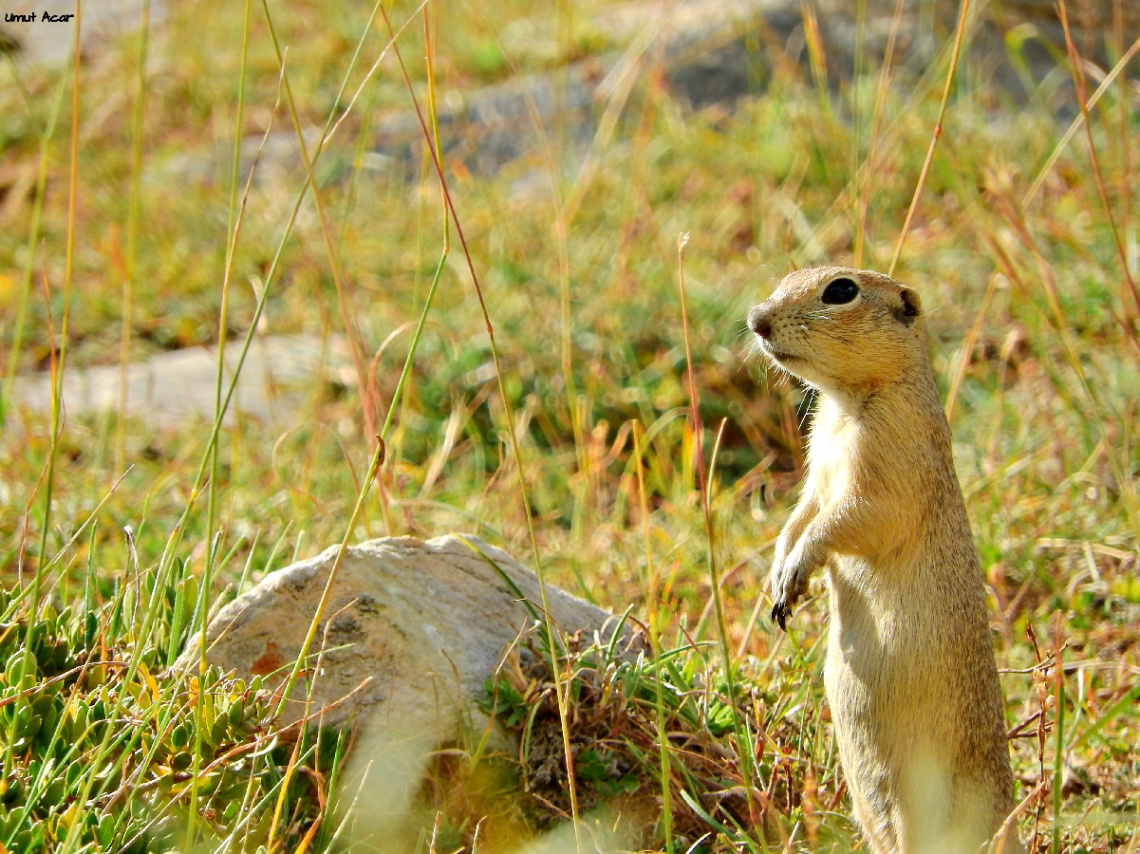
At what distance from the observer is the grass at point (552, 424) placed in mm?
1929

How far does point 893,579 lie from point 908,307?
1.77ft

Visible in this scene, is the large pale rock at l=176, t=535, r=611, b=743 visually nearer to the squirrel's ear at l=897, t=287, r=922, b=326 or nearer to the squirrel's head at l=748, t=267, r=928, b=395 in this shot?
the squirrel's head at l=748, t=267, r=928, b=395

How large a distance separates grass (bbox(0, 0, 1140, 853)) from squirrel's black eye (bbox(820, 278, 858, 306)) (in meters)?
0.31

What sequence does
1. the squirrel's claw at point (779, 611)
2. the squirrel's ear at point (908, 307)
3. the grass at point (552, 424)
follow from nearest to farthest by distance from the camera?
the grass at point (552, 424)
the squirrel's claw at point (779, 611)
the squirrel's ear at point (908, 307)

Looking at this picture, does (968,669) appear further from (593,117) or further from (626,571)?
(593,117)

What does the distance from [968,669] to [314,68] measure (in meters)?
5.35

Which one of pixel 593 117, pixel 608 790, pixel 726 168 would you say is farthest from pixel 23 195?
pixel 608 790

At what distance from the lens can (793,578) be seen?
6.78 feet

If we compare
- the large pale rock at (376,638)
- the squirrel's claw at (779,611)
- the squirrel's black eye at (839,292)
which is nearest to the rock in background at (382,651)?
the large pale rock at (376,638)

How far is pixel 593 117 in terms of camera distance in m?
5.72

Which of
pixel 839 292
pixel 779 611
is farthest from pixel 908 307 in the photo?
pixel 779 611

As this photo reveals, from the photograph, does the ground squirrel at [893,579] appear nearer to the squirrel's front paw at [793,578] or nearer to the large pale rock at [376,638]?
the squirrel's front paw at [793,578]

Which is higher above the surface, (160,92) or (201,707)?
(160,92)

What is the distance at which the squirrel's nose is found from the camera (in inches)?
83.4
